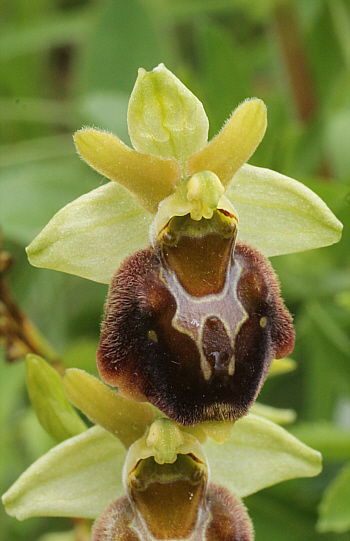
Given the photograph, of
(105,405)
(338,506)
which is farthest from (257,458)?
(105,405)

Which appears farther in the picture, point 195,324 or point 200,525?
point 200,525

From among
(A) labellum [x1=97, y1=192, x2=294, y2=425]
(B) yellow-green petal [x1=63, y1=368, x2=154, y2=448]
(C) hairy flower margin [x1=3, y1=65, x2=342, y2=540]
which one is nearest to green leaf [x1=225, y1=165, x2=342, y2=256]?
(C) hairy flower margin [x1=3, y1=65, x2=342, y2=540]

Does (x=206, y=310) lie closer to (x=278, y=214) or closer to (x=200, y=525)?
(x=278, y=214)

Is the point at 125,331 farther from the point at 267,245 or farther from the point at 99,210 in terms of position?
the point at 267,245

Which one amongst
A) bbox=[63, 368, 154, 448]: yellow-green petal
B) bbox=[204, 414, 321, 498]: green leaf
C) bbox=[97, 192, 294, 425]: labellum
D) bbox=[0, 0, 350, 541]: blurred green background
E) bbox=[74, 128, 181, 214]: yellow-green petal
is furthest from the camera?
bbox=[0, 0, 350, 541]: blurred green background

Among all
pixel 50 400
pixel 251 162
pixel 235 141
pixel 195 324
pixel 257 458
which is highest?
pixel 235 141

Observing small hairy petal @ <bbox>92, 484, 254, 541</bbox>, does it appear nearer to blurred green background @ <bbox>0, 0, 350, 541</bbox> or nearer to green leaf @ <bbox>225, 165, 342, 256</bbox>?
blurred green background @ <bbox>0, 0, 350, 541</bbox>

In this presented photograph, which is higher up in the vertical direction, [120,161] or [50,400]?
[120,161]

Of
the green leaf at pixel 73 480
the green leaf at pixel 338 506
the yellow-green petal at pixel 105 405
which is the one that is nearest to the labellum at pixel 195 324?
the yellow-green petal at pixel 105 405
